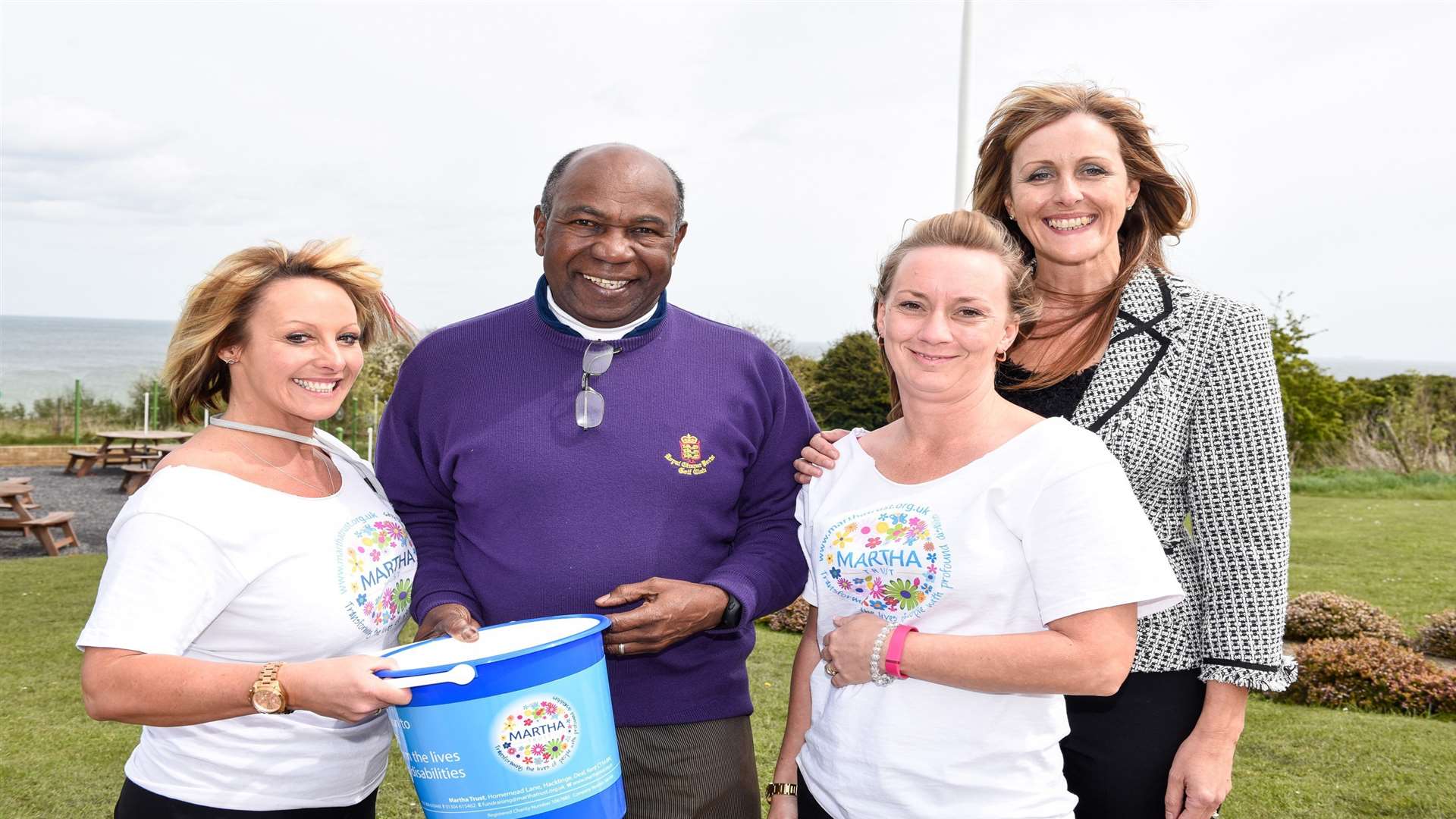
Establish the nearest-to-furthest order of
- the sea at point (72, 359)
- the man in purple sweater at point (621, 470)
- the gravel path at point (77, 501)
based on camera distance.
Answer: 1. the man in purple sweater at point (621, 470)
2. the gravel path at point (77, 501)
3. the sea at point (72, 359)

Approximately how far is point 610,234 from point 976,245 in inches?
39.6

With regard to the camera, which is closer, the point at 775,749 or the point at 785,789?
the point at 785,789

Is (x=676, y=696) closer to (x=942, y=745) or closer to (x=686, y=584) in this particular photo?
(x=686, y=584)

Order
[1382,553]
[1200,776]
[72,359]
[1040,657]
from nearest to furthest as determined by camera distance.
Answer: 1. [1040,657]
2. [1200,776]
3. [1382,553]
4. [72,359]

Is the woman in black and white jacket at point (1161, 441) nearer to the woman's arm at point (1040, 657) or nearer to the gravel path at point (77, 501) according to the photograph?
the woman's arm at point (1040, 657)

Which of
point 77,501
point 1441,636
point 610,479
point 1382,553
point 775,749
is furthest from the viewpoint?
point 77,501

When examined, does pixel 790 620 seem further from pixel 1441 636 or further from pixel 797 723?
pixel 797 723

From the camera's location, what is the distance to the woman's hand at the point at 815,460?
260 cm

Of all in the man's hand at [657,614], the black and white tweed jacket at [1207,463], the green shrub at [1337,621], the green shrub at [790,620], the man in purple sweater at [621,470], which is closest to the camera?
the black and white tweed jacket at [1207,463]

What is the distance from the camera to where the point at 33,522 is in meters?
13.5

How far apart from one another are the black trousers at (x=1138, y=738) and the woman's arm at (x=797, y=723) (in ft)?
2.15

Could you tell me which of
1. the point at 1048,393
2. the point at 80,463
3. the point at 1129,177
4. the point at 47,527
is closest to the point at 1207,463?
the point at 1048,393

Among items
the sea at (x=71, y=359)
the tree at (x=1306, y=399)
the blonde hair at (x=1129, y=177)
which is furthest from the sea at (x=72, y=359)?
the blonde hair at (x=1129, y=177)

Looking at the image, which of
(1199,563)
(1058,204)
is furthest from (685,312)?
(1199,563)
